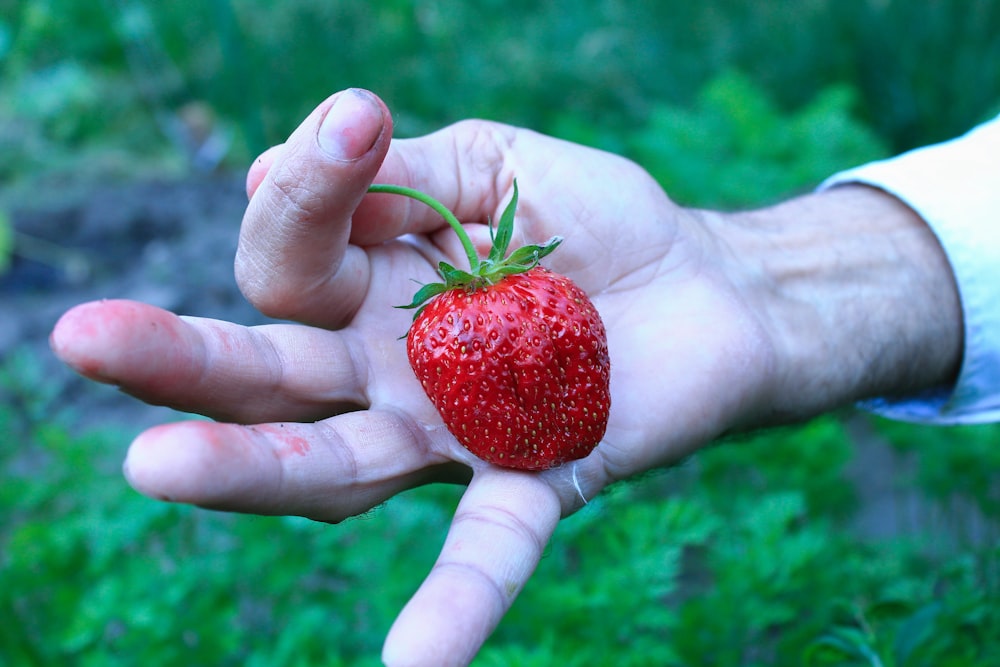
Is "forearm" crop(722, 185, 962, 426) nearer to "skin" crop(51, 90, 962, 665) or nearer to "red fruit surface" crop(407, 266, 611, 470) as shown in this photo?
"skin" crop(51, 90, 962, 665)

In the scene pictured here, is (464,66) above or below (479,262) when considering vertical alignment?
below

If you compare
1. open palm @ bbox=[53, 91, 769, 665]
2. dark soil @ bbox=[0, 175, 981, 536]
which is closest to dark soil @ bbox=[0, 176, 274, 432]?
dark soil @ bbox=[0, 175, 981, 536]

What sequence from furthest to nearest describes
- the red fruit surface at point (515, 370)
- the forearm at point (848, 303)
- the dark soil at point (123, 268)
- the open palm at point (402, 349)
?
the dark soil at point (123, 268) → the forearm at point (848, 303) → the red fruit surface at point (515, 370) → the open palm at point (402, 349)

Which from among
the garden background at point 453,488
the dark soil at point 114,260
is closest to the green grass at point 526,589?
the garden background at point 453,488

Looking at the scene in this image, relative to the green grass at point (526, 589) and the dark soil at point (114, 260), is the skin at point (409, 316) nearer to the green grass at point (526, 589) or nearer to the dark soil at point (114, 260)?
the green grass at point (526, 589)

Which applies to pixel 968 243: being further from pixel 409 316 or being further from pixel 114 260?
pixel 114 260

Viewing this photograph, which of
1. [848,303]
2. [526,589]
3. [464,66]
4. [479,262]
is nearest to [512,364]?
[479,262]
